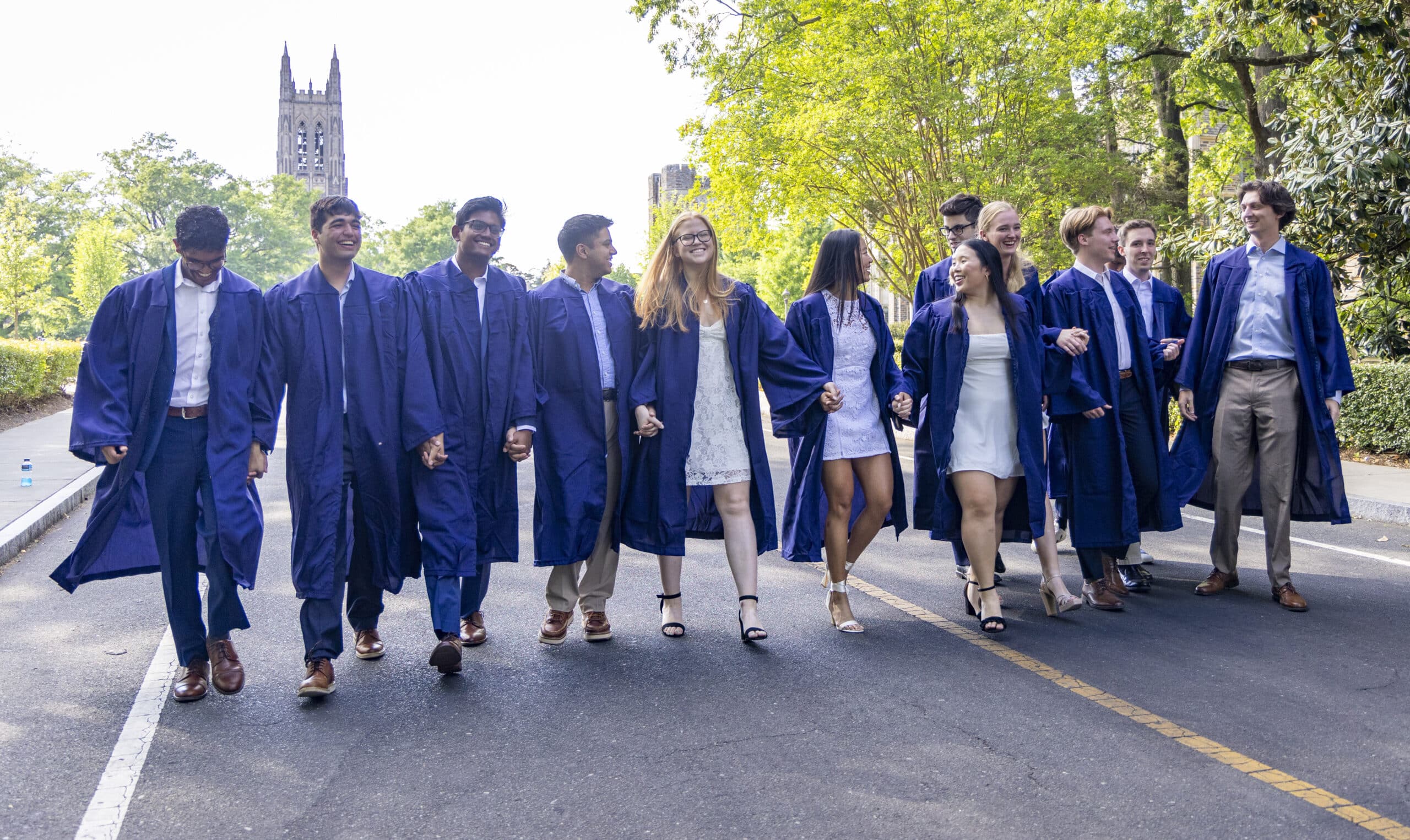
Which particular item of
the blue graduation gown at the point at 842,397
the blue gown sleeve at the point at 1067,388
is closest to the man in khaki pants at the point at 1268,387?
the blue gown sleeve at the point at 1067,388

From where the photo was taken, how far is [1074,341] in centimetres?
602

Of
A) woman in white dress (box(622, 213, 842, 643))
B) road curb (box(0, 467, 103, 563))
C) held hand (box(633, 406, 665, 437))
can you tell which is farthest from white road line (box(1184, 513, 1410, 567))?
road curb (box(0, 467, 103, 563))

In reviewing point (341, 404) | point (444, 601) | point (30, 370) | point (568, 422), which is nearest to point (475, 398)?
point (568, 422)

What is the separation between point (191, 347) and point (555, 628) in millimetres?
1978

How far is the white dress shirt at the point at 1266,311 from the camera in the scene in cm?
634

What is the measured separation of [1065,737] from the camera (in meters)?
4.18

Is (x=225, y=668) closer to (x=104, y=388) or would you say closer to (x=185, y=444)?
(x=185, y=444)

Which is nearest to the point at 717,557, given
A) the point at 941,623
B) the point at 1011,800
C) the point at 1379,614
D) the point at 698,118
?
the point at 941,623

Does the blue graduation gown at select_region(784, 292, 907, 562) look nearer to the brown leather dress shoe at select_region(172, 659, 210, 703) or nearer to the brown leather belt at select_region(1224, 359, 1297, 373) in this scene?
the brown leather belt at select_region(1224, 359, 1297, 373)

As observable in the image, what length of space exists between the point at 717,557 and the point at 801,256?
4033 cm

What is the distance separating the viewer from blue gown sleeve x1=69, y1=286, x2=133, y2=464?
4648 mm

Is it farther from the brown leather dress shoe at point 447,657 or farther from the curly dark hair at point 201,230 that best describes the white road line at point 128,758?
the curly dark hair at point 201,230

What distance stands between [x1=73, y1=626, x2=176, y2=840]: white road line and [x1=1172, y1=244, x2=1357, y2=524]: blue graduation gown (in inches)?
201

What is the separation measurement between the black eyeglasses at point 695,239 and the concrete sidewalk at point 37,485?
4.51 meters
